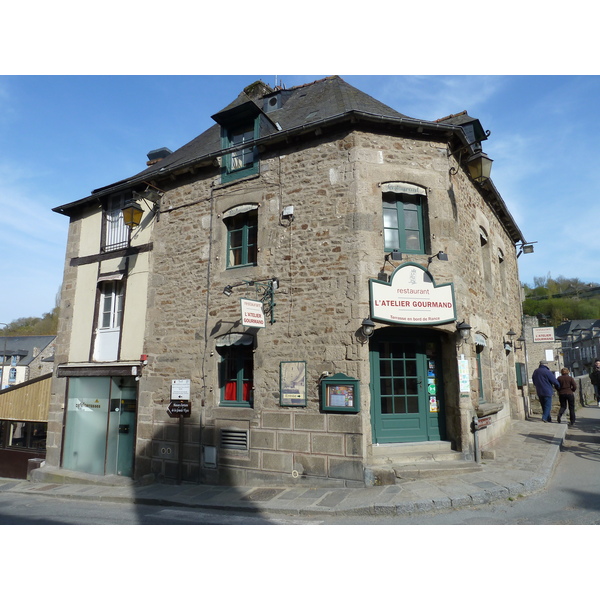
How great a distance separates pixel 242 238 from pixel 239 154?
188cm

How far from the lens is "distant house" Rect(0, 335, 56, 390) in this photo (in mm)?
39812

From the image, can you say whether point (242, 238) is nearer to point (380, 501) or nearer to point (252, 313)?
point (252, 313)

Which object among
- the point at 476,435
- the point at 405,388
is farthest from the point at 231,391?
the point at 476,435

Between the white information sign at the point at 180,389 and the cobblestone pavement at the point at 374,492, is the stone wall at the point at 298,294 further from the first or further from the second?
the cobblestone pavement at the point at 374,492

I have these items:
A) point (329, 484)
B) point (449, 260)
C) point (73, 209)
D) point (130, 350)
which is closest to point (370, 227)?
point (449, 260)

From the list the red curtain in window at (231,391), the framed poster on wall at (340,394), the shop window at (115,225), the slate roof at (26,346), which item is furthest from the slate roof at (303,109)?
the slate roof at (26,346)

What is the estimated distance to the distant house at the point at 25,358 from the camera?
39812mm

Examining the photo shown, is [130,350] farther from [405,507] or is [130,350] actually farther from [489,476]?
[489,476]

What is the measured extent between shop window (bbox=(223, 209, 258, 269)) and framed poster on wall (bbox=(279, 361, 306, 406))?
7.79 feet

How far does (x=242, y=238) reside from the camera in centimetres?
923

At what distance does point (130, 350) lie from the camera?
1011 cm

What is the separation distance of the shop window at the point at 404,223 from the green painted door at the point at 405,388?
5.33ft

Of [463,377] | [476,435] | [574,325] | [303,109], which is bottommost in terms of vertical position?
[476,435]

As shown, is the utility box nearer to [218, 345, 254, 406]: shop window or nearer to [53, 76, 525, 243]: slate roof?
[218, 345, 254, 406]: shop window
